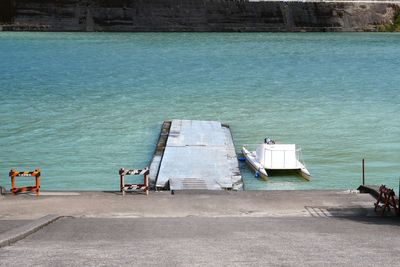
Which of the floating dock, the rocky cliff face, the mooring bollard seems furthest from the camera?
the rocky cliff face

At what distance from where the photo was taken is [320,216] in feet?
68.7

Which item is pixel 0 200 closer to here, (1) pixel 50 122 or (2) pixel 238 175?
(2) pixel 238 175

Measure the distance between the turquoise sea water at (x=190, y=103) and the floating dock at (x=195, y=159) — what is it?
994mm

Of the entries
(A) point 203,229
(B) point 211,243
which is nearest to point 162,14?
(A) point 203,229

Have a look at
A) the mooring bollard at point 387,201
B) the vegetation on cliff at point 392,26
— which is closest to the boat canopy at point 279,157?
Result: the mooring bollard at point 387,201

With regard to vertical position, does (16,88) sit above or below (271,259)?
above

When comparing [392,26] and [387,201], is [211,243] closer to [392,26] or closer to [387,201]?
[387,201]

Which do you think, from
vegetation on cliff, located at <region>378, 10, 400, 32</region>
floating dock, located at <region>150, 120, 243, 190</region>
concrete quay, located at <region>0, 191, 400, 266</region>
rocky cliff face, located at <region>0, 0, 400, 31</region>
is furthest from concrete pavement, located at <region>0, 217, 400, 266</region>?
vegetation on cliff, located at <region>378, 10, 400, 32</region>

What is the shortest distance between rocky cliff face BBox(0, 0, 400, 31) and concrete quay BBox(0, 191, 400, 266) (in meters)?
132

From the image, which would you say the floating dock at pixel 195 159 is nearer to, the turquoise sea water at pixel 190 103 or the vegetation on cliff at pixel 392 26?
the turquoise sea water at pixel 190 103

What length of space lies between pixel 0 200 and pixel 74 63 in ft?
249

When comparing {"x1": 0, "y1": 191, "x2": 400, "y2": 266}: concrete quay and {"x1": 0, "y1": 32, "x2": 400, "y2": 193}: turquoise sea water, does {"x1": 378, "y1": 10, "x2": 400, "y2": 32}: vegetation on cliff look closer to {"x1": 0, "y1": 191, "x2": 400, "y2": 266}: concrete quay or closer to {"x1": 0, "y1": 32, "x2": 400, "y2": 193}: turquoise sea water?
{"x1": 0, "y1": 32, "x2": 400, "y2": 193}: turquoise sea water

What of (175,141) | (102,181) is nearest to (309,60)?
(175,141)

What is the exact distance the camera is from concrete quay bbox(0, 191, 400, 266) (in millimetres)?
13320
